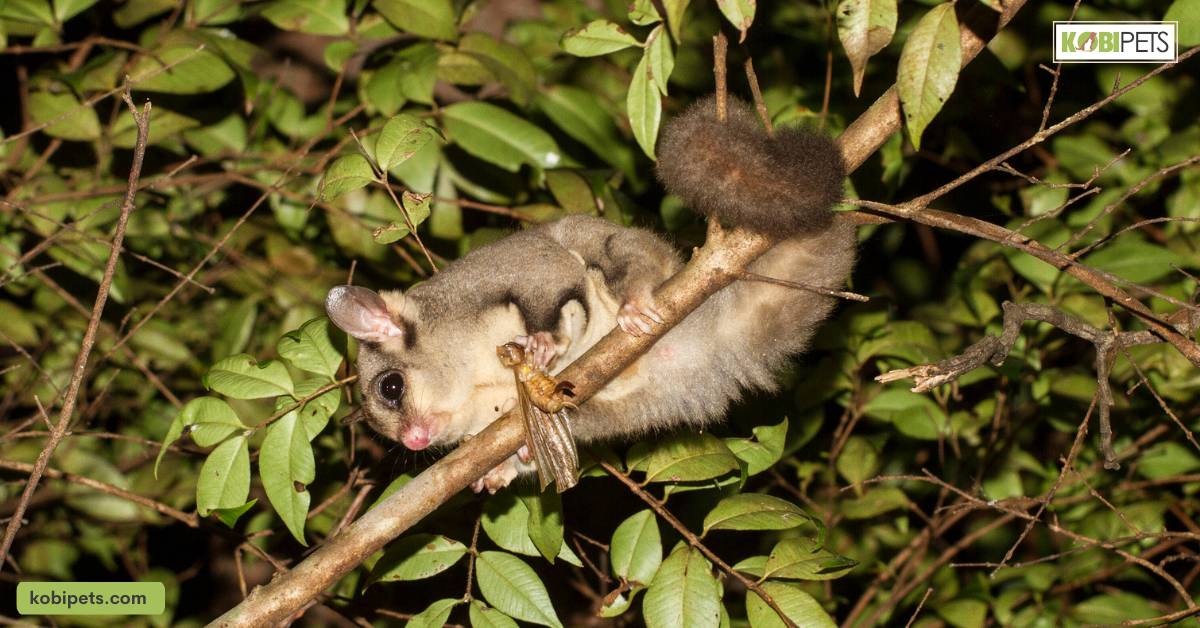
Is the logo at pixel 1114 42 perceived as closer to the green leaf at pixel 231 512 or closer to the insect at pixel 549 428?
the insect at pixel 549 428

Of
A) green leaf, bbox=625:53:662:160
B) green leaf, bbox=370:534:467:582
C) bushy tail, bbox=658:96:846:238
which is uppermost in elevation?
green leaf, bbox=625:53:662:160

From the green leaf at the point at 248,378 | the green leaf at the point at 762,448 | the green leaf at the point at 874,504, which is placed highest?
the green leaf at the point at 248,378

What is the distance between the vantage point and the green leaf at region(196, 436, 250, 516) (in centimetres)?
262

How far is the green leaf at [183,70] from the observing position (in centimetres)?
364

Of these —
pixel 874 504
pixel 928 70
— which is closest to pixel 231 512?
pixel 928 70

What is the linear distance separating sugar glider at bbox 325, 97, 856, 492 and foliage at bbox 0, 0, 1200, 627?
159 mm

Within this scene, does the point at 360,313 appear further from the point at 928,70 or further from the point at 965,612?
the point at 965,612

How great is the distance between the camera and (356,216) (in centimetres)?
425

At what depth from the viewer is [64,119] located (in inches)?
153

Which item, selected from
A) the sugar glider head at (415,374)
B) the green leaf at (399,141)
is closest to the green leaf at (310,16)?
the sugar glider head at (415,374)

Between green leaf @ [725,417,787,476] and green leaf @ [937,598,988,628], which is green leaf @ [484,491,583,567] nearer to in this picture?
green leaf @ [725,417,787,476]

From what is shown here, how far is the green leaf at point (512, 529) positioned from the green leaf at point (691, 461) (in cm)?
36

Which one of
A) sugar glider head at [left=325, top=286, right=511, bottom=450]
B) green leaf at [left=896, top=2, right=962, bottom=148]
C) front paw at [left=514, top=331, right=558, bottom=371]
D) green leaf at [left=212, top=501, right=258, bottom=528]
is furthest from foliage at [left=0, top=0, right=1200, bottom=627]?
green leaf at [left=896, top=2, right=962, bottom=148]

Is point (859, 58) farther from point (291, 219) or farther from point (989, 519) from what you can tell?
point (989, 519)
